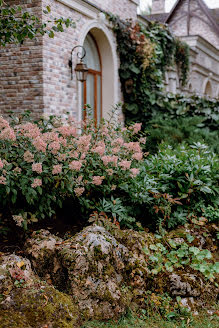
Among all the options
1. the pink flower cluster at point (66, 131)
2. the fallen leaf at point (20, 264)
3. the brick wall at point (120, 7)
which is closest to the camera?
the fallen leaf at point (20, 264)

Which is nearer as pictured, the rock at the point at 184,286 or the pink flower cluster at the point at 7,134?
the pink flower cluster at the point at 7,134

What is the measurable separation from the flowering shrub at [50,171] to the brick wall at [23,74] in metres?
3.83

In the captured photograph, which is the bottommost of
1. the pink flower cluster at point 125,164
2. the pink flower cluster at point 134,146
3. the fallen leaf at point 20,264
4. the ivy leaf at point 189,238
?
the ivy leaf at point 189,238

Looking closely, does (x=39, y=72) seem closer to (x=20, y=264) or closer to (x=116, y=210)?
(x=116, y=210)

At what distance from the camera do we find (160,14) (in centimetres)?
2383

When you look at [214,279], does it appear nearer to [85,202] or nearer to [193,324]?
[193,324]

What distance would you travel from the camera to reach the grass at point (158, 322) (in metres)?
3.18

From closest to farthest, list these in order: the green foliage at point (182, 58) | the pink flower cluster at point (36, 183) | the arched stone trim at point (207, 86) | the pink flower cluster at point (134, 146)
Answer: the pink flower cluster at point (36, 183)
the pink flower cluster at point (134, 146)
the green foliage at point (182, 58)
the arched stone trim at point (207, 86)

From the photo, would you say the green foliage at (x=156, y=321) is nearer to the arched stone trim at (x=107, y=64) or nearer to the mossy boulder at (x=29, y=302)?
the mossy boulder at (x=29, y=302)

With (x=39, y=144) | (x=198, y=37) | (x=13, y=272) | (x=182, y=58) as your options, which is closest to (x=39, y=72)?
(x=39, y=144)

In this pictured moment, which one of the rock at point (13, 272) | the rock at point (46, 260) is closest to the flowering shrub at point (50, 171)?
the rock at point (46, 260)

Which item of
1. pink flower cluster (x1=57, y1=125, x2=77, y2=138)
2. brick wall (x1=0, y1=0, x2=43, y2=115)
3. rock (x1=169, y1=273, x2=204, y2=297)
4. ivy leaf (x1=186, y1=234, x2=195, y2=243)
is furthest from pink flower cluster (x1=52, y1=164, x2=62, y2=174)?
brick wall (x1=0, y1=0, x2=43, y2=115)

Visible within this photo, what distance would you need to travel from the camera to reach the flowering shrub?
353 centimetres

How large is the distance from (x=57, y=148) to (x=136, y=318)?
5.37 ft
